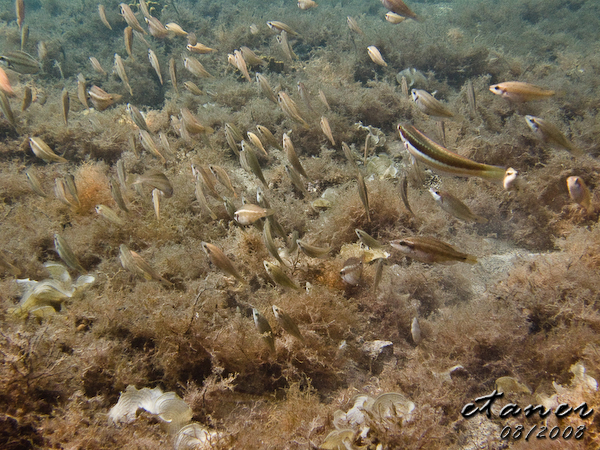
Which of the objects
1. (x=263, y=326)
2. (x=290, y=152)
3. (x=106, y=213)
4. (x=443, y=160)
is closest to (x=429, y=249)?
(x=443, y=160)

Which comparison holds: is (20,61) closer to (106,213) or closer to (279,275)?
(106,213)

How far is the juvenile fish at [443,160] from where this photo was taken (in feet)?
6.91

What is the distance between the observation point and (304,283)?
11.6ft

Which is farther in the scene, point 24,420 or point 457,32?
point 457,32

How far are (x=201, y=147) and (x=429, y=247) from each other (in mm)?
5366

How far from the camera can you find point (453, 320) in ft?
9.89

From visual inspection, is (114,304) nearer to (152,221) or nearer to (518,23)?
(152,221)

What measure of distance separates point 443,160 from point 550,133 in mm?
2134

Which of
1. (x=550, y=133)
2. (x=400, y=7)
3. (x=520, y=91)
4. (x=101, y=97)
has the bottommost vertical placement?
(x=101, y=97)

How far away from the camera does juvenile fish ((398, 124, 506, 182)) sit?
211 cm

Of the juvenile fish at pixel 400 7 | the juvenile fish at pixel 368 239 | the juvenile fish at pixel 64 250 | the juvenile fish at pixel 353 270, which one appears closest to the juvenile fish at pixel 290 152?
the juvenile fish at pixel 368 239

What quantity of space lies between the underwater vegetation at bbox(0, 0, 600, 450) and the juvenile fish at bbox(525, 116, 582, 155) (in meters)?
0.03

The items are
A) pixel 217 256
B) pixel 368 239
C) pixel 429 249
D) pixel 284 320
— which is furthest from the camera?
pixel 368 239

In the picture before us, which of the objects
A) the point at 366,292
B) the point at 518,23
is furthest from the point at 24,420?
the point at 518,23
